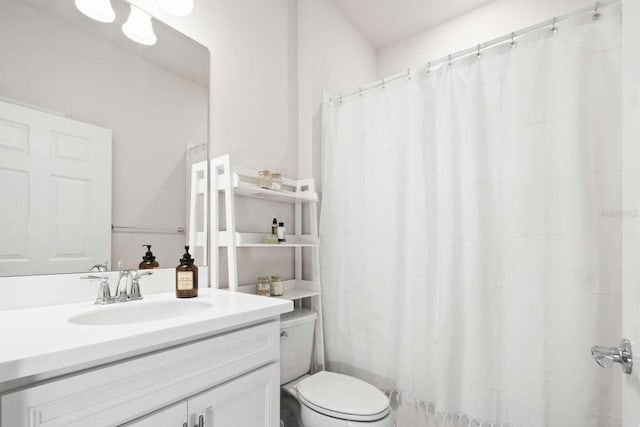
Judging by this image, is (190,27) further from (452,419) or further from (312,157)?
(452,419)

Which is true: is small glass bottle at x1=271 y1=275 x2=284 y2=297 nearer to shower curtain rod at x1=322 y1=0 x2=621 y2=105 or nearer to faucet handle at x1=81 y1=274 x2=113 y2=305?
faucet handle at x1=81 y1=274 x2=113 y2=305

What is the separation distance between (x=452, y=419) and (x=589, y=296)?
0.79m

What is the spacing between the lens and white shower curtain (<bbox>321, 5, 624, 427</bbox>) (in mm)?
1185

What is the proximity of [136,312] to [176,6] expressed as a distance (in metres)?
1.30

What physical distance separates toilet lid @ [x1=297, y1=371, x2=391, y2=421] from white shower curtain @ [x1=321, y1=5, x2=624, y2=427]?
26 centimetres

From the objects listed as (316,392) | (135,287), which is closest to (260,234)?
(135,287)

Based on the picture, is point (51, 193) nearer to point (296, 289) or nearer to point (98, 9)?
point (98, 9)

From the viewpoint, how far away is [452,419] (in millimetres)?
1464

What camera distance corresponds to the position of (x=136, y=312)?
115 cm

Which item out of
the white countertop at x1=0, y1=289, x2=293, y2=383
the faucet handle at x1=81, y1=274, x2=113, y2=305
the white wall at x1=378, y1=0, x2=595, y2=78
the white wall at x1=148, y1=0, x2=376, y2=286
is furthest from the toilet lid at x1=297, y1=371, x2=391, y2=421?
the white wall at x1=378, y1=0, x2=595, y2=78

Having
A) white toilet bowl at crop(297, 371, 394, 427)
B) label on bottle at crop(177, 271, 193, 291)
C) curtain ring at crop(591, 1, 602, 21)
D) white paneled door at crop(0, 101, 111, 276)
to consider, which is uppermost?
curtain ring at crop(591, 1, 602, 21)

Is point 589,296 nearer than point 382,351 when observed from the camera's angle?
Yes

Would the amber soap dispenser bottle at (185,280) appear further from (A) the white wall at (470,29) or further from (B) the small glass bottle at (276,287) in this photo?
(A) the white wall at (470,29)

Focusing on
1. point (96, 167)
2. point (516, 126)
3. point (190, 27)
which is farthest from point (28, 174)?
point (516, 126)
